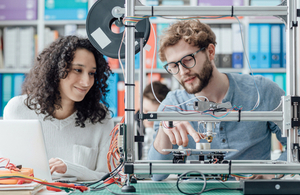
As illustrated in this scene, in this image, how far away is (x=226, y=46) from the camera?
7.39 feet

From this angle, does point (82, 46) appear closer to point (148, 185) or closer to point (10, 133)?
point (10, 133)

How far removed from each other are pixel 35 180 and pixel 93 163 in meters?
0.71

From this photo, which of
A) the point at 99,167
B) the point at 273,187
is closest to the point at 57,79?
the point at 99,167

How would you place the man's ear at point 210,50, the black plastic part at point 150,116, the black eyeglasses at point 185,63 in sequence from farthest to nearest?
the man's ear at point 210,50 → the black eyeglasses at point 185,63 → the black plastic part at point 150,116

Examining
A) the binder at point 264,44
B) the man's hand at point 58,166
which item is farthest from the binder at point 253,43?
the man's hand at point 58,166

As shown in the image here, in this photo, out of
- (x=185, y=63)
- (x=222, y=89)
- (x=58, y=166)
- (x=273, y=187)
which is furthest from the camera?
(x=222, y=89)

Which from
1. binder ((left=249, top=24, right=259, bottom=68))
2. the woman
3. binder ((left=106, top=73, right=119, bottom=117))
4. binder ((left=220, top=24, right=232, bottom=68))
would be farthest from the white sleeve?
binder ((left=249, top=24, right=259, bottom=68))

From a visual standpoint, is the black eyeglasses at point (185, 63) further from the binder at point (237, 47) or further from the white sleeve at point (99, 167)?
the binder at point (237, 47)

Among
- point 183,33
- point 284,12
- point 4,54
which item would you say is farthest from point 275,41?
point 4,54

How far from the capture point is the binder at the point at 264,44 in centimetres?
222

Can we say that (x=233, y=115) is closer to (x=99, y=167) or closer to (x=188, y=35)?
(x=188, y=35)

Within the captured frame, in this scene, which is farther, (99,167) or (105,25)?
(99,167)

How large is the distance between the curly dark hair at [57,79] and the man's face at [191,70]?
0.46m

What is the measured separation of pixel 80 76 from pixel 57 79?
0.15m
